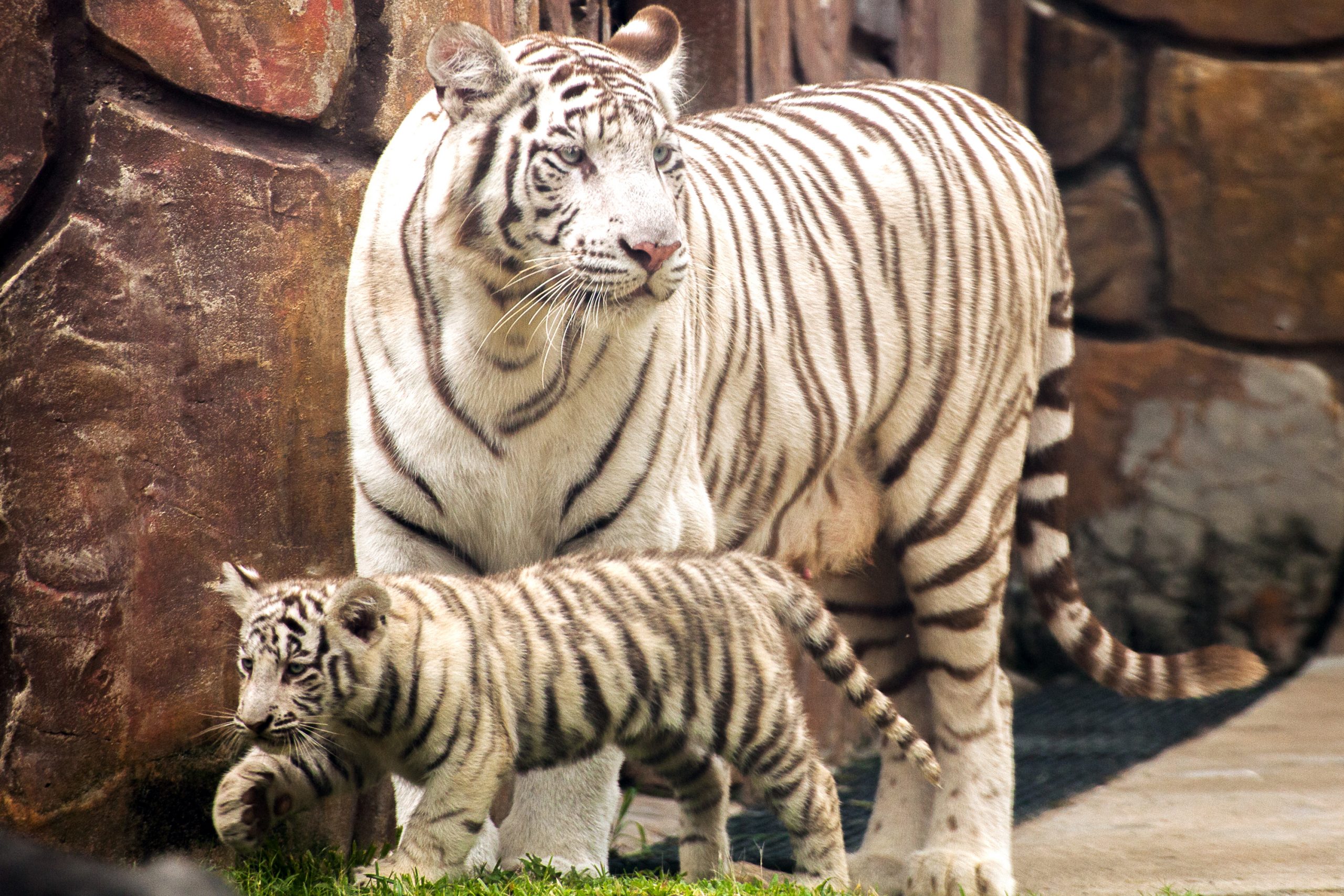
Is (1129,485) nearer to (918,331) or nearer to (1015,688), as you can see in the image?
(1015,688)

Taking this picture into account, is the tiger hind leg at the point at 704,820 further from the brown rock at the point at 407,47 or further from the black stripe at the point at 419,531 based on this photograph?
the brown rock at the point at 407,47

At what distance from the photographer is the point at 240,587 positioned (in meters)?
2.32

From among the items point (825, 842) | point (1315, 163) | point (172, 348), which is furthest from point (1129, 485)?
point (172, 348)

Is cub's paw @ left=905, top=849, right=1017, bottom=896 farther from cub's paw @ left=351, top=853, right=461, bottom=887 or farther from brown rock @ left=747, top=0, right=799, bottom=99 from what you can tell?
brown rock @ left=747, top=0, right=799, bottom=99

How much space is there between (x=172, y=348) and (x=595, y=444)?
0.78 m

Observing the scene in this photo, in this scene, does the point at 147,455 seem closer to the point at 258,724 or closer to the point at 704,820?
the point at 258,724

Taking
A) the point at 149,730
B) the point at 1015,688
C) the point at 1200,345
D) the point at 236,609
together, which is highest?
the point at 236,609

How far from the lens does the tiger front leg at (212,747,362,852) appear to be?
2338 mm

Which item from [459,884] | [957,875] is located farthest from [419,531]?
[957,875]

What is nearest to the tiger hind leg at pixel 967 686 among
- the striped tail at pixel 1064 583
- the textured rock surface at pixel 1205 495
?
the striped tail at pixel 1064 583

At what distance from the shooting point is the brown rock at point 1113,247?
19.4ft

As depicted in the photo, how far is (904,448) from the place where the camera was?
336 centimetres

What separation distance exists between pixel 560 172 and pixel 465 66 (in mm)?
238

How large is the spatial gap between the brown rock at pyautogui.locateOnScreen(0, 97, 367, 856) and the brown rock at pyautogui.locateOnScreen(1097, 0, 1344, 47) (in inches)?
160
